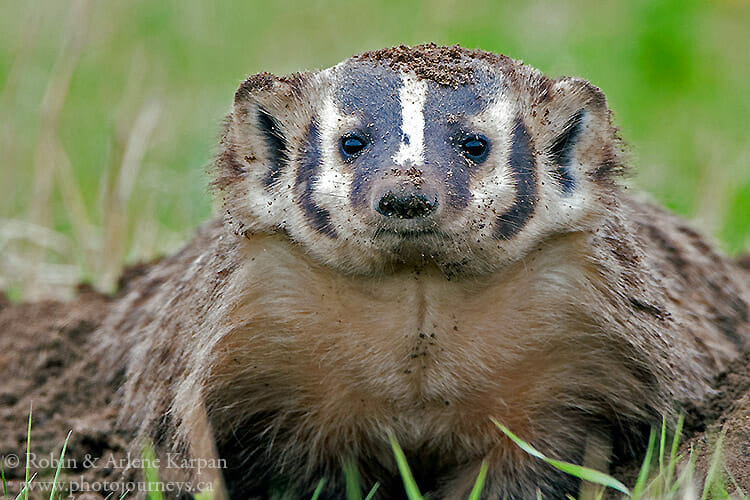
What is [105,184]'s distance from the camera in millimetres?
5863

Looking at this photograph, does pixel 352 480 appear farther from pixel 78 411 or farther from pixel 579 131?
pixel 78 411

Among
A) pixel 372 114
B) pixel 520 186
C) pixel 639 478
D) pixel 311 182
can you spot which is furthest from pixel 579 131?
pixel 639 478

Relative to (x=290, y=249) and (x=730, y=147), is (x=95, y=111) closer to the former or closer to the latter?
(x=730, y=147)

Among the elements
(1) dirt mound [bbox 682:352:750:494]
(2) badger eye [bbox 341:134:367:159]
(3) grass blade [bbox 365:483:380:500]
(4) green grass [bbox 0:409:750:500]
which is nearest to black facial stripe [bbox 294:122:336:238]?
(2) badger eye [bbox 341:134:367:159]

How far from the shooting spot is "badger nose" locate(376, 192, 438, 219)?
2.99 meters

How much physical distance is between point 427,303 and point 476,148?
18.1 inches

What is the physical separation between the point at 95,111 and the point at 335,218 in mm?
6360

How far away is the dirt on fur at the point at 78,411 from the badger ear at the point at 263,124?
3.51ft

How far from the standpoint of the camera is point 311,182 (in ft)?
11.3

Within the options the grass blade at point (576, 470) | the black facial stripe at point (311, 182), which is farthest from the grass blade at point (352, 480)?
the black facial stripe at point (311, 182)

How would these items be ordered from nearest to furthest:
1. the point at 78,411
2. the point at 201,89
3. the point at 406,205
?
the point at 406,205 → the point at 78,411 → the point at 201,89

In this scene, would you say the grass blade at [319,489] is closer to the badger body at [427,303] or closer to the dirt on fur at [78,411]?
the badger body at [427,303]

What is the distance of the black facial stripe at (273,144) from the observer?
360 centimetres

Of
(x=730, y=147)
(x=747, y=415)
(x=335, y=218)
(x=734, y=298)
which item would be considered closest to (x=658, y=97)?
(x=730, y=147)
